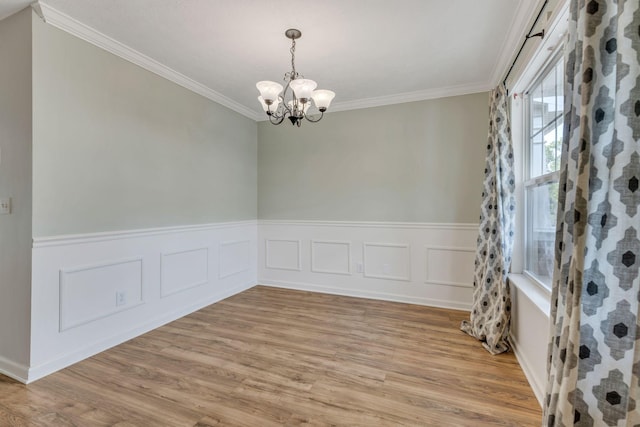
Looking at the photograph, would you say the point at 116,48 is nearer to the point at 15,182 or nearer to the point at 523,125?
the point at 15,182

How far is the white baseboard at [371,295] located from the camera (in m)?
3.50

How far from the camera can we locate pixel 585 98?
914mm

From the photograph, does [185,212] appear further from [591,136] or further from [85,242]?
[591,136]

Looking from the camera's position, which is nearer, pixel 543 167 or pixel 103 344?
pixel 543 167

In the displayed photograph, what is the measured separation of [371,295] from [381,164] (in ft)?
5.58

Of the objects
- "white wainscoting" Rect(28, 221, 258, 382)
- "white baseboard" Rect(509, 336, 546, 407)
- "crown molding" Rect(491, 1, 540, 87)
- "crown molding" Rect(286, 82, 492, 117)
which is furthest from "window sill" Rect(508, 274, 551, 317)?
"white wainscoting" Rect(28, 221, 258, 382)

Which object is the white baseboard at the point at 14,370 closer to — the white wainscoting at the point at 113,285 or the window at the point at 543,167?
the white wainscoting at the point at 113,285

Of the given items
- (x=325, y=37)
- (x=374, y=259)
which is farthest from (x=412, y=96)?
(x=374, y=259)

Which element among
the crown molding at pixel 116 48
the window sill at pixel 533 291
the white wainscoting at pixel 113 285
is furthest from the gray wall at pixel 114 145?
the window sill at pixel 533 291

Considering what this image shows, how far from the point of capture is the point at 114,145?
8.45 feet

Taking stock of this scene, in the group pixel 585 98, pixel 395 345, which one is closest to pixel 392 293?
pixel 395 345

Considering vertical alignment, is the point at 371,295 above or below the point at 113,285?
below

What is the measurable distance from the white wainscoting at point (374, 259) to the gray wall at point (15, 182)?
2.70m

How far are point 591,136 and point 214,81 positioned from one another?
3.33m
